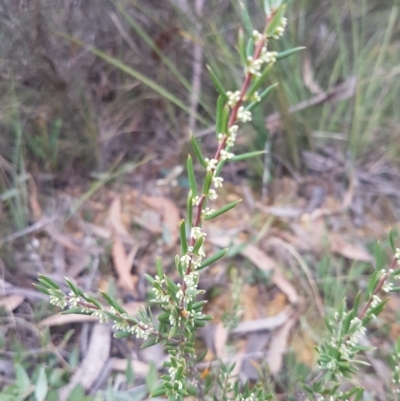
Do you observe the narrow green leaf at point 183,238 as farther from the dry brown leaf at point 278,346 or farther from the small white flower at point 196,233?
the dry brown leaf at point 278,346

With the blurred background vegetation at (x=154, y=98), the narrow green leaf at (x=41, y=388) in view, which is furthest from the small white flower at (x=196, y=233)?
the blurred background vegetation at (x=154, y=98)

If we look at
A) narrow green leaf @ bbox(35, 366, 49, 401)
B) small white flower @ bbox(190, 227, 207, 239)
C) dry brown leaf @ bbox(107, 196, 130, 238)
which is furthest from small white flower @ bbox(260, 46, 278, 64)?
dry brown leaf @ bbox(107, 196, 130, 238)

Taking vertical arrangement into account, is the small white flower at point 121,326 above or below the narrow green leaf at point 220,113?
below

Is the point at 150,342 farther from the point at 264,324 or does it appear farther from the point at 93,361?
the point at 264,324

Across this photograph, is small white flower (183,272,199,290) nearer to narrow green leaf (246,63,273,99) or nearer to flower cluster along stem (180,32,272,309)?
flower cluster along stem (180,32,272,309)

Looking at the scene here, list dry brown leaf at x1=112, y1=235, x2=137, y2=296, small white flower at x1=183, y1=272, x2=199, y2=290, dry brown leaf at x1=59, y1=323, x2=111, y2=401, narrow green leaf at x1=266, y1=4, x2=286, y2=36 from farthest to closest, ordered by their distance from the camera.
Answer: dry brown leaf at x1=112, y1=235, x2=137, y2=296 → dry brown leaf at x1=59, y1=323, x2=111, y2=401 → small white flower at x1=183, y1=272, x2=199, y2=290 → narrow green leaf at x1=266, y1=4, x2=286, y2=36

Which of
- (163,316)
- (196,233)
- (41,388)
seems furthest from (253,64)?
(41,388)
